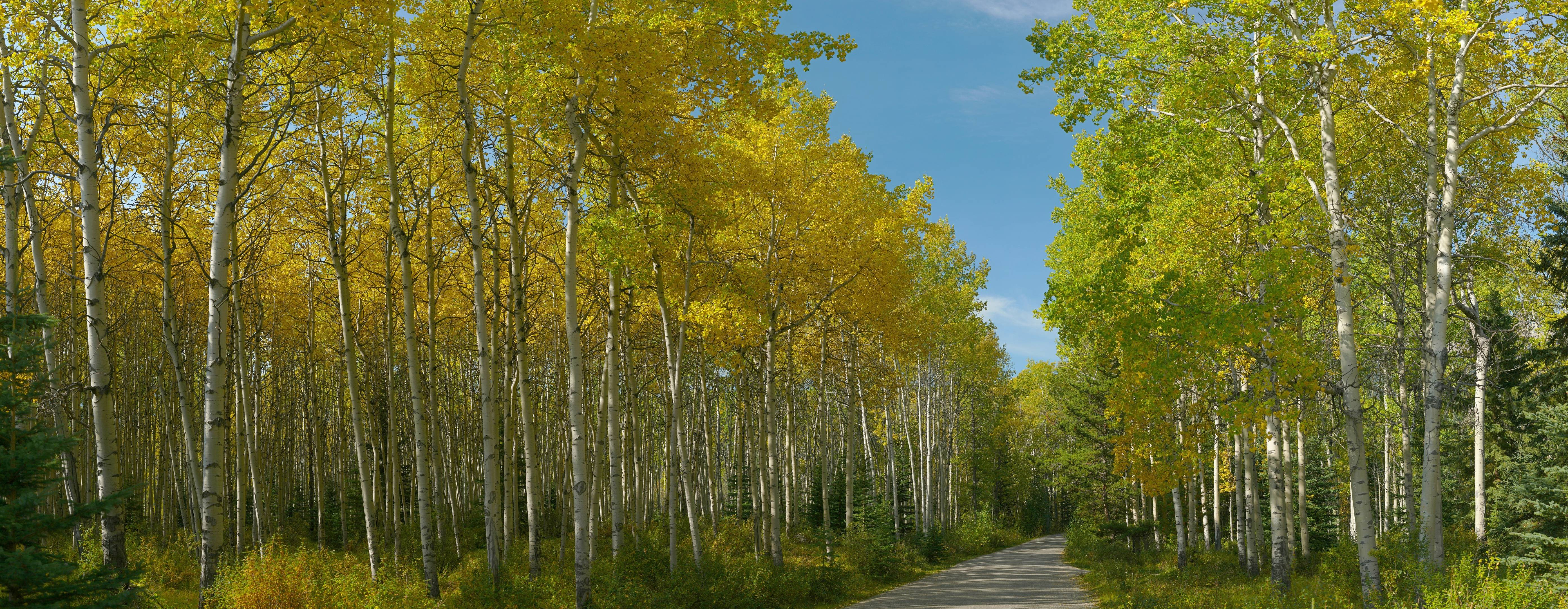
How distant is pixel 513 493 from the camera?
1661 cm

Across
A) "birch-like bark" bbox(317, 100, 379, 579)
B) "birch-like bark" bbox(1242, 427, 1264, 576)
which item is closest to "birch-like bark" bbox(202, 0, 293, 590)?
"birch-like bark" bbox(317, 100, 379, 579)

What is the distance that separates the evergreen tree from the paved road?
10.3 metres

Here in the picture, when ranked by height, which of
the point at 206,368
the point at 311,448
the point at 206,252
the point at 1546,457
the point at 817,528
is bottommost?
the point at 817,528

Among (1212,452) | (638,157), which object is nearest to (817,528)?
(1212,452)

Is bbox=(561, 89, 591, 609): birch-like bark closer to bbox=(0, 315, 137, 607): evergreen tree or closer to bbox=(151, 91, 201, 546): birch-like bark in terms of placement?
bbox=(151, 91, 201, 546): birch-like bark

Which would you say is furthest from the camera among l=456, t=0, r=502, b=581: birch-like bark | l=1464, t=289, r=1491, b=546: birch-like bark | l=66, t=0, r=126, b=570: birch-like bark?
l=1464, t=289, r=1491, b=546: birch-like bark

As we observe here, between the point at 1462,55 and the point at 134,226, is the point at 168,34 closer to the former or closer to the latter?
the point at 134,226

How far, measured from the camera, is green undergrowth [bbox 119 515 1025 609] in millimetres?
8656

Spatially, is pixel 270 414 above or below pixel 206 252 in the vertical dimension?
below

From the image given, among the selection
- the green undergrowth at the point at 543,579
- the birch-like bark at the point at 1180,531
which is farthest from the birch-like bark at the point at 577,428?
the birch-like bark at the point at 1180,531

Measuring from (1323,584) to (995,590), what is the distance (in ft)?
17.5

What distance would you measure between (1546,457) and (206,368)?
22073mm

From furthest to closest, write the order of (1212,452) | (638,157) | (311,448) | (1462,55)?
1. (311,448)
2. (1212,452)
3. (638,157)
4. (1462,55)

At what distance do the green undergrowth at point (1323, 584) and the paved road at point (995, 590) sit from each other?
2.05ft
